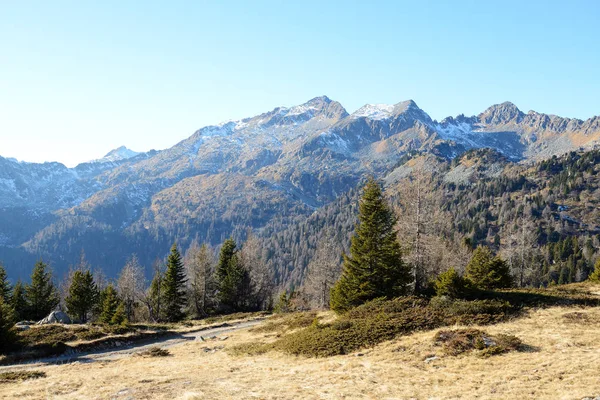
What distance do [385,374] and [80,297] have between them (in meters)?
59.8

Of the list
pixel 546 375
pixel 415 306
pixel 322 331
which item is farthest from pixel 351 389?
pixel 415 306

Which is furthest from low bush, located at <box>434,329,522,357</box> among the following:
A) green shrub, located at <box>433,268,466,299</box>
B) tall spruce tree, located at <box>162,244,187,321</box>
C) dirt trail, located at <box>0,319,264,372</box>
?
tall spruce tree, located at <box>162,244,187,321</box>

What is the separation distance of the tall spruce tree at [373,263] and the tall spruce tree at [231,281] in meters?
34.4

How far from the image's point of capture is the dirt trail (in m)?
31.5

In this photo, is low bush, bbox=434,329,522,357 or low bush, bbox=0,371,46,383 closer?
low bush, bbox=434,329,522,357

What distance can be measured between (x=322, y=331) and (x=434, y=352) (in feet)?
33.8

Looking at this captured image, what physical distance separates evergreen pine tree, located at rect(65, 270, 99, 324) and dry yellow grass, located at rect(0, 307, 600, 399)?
3820 centimetres

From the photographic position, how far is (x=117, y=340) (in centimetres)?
4022

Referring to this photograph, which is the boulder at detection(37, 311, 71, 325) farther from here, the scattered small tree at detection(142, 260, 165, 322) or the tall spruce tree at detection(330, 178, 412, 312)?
the tall spruce tree at detection(330, 178, 412, 312)

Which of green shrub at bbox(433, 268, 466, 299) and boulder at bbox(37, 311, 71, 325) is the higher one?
green shrub at bbox(433, 268, 466, 299)

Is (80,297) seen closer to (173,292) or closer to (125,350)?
(173,292)

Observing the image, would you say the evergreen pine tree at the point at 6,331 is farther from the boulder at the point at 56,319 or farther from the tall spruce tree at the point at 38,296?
the tall spruce tree at the point at 38,296

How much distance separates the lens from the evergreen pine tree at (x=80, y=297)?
6209 cm

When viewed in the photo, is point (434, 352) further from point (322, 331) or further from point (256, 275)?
point (256, 275)
